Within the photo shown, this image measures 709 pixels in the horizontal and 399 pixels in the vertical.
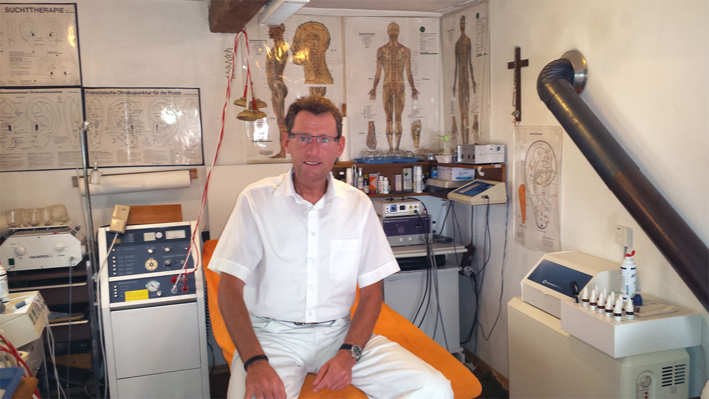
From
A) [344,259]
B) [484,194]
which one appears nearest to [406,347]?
[344,259]

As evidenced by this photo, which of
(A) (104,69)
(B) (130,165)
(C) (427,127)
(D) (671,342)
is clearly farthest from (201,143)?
(D) (671,342)

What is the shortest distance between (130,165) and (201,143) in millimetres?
474

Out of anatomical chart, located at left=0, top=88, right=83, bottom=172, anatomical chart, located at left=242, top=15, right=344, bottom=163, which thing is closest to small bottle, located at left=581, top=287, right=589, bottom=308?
anatomical chart, located at left=242, top=15, right=344, bottom=163

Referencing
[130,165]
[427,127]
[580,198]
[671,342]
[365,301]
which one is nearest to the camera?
[671,342]

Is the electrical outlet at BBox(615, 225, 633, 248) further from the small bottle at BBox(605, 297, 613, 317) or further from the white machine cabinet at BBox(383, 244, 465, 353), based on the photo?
the white machine cabinet at BBox(383, 244, 465, 353)

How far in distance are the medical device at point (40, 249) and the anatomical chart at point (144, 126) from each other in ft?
2.20

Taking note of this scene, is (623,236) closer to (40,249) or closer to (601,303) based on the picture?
(601,303)

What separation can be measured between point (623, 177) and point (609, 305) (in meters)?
0.49

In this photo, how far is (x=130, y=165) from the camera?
3.33 metres

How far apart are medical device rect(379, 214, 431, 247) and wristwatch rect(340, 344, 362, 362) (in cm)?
→ 153

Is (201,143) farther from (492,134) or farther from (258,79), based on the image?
(492,134)

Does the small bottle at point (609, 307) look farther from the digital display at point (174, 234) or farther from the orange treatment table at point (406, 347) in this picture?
the digital display at point (174, 234)

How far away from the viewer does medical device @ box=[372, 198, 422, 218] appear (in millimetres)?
3314

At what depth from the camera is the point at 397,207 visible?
3330 millimetres
